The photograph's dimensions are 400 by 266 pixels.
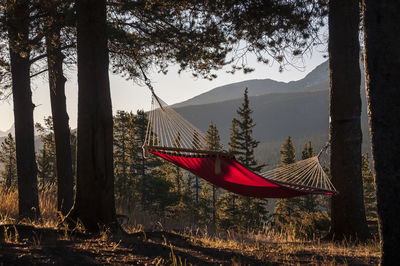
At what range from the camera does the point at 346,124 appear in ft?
14.3

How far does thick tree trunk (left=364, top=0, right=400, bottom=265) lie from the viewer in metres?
1.98

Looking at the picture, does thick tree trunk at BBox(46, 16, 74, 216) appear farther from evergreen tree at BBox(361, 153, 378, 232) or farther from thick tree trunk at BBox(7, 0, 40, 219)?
evergreen tree at BBox(361, 153, 378, 232)

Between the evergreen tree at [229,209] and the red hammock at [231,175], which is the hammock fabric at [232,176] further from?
the evergreen tree at [229,209]

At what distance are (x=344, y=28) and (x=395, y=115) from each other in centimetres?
283

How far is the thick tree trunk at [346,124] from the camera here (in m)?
4.30

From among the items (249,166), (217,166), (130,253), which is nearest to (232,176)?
(217,166)

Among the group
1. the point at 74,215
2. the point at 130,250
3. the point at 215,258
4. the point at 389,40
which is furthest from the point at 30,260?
the point at 389,40

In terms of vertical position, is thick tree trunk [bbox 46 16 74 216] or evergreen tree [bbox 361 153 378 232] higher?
thick tree trunk [bbox 46 16 74 216]

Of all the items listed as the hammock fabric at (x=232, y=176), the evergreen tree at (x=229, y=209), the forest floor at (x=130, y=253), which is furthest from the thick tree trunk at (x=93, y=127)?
the evergreen tree at (x=229, y=209)

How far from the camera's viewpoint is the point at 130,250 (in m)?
2.39

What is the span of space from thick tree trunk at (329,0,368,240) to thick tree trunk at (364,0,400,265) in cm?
239

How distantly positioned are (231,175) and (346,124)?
1674 millimetres

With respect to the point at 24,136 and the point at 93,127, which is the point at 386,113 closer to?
the point at 93,127

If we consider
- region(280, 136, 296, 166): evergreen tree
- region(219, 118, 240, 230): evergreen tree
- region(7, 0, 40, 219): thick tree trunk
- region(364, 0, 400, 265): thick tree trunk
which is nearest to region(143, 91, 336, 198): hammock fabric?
region(364, 0, 400, 265): thick tree trunk
